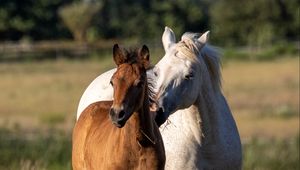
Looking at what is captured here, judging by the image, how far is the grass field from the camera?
12.7 metres

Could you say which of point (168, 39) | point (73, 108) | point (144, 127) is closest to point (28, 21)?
point (73, 108)

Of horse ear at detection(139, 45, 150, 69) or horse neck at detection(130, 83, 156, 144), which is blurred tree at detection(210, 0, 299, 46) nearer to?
horse neck at detection(130, 83, 156, 144)

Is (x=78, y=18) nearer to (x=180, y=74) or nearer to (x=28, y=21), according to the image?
(x=28, y=21)

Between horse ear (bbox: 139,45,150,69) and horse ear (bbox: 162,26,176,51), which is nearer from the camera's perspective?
horse ear (bbox: 139,45,150,69)

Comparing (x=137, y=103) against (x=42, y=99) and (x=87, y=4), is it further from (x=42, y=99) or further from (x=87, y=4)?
(x=87, y=4)

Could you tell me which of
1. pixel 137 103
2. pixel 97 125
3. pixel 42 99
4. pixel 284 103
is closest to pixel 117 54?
pixel 137 103

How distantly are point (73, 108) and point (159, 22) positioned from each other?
42.8 metres

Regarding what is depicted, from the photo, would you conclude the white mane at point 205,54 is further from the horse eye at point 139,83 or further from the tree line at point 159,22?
the tree line at point 159,22

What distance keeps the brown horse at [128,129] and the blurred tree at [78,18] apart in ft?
198

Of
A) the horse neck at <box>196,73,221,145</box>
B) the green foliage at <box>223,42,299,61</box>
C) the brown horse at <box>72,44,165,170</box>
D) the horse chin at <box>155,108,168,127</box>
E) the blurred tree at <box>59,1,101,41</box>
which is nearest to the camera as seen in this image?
the brown horse at <box>72,44,165,170</box>

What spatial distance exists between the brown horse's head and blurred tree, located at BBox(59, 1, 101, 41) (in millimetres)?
60907

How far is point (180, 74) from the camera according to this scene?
694cm

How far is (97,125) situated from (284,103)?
74.4ft

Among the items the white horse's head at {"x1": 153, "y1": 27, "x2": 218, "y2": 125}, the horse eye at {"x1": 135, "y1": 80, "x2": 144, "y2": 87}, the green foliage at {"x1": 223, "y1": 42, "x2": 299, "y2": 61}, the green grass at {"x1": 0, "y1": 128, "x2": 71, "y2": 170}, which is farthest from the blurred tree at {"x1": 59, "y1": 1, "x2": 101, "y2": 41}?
the horse eye at {"x1": 135, "y1": 80, "x2": 144, "y2": 87}
